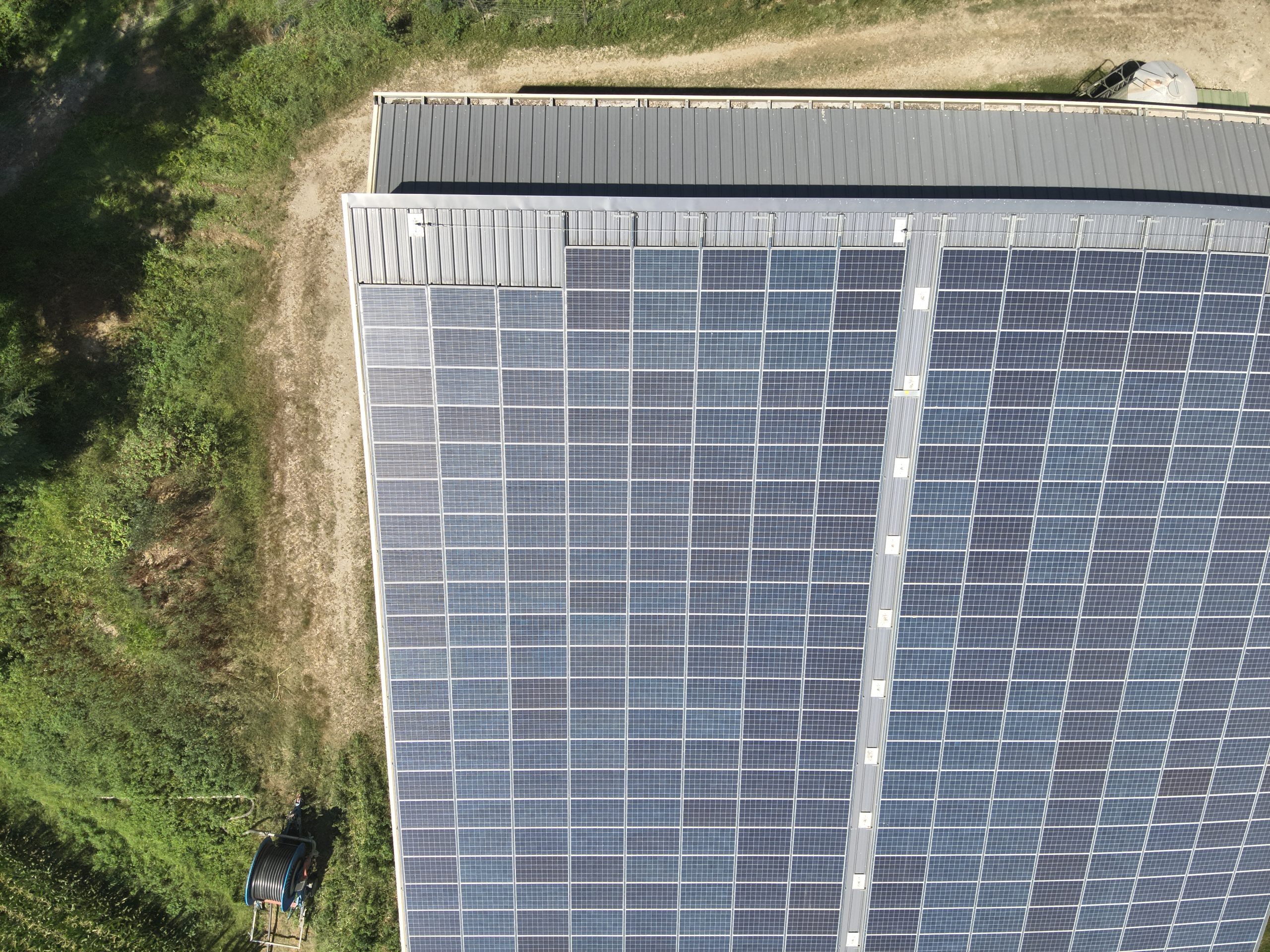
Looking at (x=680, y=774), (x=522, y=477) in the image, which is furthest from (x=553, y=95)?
(x=680, y=774)

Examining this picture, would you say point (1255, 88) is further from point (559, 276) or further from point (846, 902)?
point (846, 902)

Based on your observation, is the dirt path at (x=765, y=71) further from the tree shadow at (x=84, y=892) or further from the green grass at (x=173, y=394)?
the tree shadow at (x=84, y=892)

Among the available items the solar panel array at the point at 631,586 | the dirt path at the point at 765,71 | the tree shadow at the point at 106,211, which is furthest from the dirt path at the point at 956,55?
the solar panel array at the point at 631,586

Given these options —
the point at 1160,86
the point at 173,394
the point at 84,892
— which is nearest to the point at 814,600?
the point at 1160,86

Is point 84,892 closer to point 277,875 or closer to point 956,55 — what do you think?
point 277,875

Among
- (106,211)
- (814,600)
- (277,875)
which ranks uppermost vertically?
(106,211)

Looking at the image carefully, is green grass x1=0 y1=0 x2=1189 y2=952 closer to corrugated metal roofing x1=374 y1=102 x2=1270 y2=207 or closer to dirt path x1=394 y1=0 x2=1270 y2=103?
dirt path x1=394 y1=0 x2=1270 y2=103
